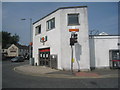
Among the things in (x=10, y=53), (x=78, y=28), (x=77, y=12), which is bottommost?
(x=10, y=53)

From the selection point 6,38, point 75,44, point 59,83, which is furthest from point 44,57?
point 6,38

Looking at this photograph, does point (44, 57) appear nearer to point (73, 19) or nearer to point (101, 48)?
point (73, 19)

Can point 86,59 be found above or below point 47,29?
below

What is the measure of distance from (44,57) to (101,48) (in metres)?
8.00

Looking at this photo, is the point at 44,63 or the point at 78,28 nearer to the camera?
the point at 78,28

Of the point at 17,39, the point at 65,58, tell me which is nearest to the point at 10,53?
the point at 17,39

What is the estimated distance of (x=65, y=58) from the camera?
1395 centimetres

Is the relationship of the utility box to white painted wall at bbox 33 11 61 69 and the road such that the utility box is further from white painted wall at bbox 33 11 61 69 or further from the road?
the road

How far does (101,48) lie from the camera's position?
15.7 metres

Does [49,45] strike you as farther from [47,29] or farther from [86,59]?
[86,59]

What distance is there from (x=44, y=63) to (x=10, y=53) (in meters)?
48.9

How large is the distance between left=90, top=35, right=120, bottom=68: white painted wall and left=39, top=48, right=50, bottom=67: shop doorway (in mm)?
5841

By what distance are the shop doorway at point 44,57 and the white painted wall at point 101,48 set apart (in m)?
5.84

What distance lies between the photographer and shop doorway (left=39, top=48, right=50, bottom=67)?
55.3 ft
